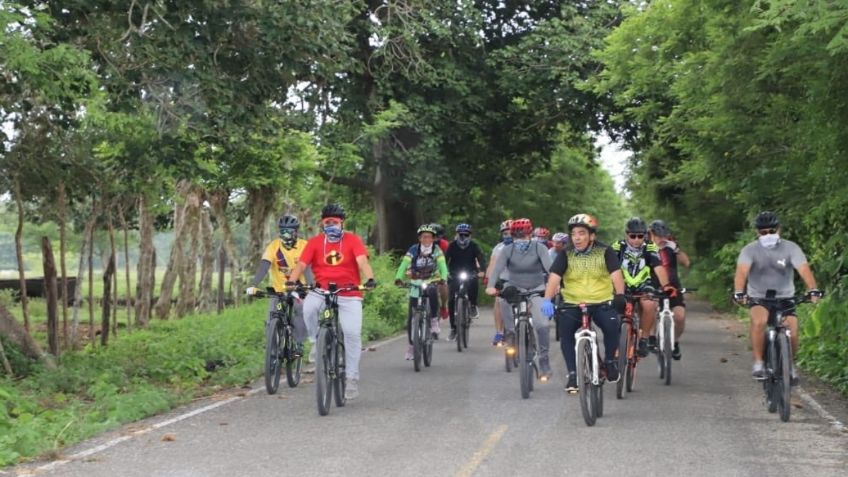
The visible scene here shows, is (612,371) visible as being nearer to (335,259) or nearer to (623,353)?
(623,353)

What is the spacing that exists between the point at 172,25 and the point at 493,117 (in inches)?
689

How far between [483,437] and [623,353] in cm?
282

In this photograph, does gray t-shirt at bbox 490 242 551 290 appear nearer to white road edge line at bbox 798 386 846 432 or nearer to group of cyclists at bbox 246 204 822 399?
group of cyclists at bbox 246 204 822 399

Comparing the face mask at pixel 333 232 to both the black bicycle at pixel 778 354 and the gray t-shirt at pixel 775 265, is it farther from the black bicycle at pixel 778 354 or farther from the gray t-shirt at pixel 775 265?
the black bicycle at pixel 778 354

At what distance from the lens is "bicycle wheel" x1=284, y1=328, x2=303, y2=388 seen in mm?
12312

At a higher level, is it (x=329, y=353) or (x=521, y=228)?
(x=521, y=228)

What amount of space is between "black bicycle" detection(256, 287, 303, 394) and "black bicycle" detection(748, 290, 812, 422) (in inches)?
198

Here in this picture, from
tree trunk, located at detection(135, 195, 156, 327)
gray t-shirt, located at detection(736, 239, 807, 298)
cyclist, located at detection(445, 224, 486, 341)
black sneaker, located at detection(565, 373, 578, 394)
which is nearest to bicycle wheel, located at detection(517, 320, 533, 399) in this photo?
black sneaker, located at detection(565, 373, 578, 394)

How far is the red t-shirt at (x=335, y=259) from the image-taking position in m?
11.1

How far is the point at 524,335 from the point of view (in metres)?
11.5

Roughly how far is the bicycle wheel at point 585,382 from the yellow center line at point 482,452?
718 mm

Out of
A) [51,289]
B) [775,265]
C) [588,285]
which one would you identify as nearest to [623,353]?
[588,285]

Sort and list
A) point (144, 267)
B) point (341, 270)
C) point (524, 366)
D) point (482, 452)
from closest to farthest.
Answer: point (482, 452) → point (341, 270) → point (524, 366) → point (144, 267)

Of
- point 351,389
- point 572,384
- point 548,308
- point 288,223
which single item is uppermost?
point 288,223
